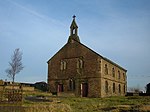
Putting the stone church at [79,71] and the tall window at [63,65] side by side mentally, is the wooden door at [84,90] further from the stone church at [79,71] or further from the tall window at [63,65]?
the tall window at [63,65]

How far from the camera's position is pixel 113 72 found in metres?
49.2

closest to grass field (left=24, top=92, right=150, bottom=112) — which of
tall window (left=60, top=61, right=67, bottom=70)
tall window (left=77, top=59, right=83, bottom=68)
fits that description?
tall window (left=77, top=59, right=83, bottom=68)

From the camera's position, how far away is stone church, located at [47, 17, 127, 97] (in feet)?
134

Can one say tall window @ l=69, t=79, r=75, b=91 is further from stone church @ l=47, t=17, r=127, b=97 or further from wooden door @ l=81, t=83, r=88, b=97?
wooden door @ l=81, t=83, r=88, b=97

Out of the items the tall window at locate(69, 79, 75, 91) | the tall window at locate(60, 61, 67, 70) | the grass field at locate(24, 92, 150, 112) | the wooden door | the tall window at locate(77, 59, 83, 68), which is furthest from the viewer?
the tall window at locate(60, 61, 67, 70)

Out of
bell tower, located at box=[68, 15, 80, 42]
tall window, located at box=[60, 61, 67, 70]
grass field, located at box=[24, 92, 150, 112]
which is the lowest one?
grass field, located at box=[24, 92, 150, 112]

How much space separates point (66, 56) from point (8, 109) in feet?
103

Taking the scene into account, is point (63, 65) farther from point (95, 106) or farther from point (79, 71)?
point (95, 106)

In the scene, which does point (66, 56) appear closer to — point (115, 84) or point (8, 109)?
point (115, 84)

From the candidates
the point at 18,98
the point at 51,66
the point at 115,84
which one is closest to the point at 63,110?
the point at 18,98

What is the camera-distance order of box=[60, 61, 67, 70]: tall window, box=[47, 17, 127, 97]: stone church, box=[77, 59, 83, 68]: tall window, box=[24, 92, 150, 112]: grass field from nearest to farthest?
box=[24, 92, 150, 112]: grass field, box=[47, 17, 127, 97]: stone church, box=[77, 59, 83, 68]: tall window, box=[60, 61, 67, 70]: tall window

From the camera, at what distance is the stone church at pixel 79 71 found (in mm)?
40875

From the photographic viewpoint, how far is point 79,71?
42906 mm

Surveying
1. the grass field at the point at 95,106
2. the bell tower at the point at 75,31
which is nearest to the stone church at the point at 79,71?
the bell tower at the point at 75,31
